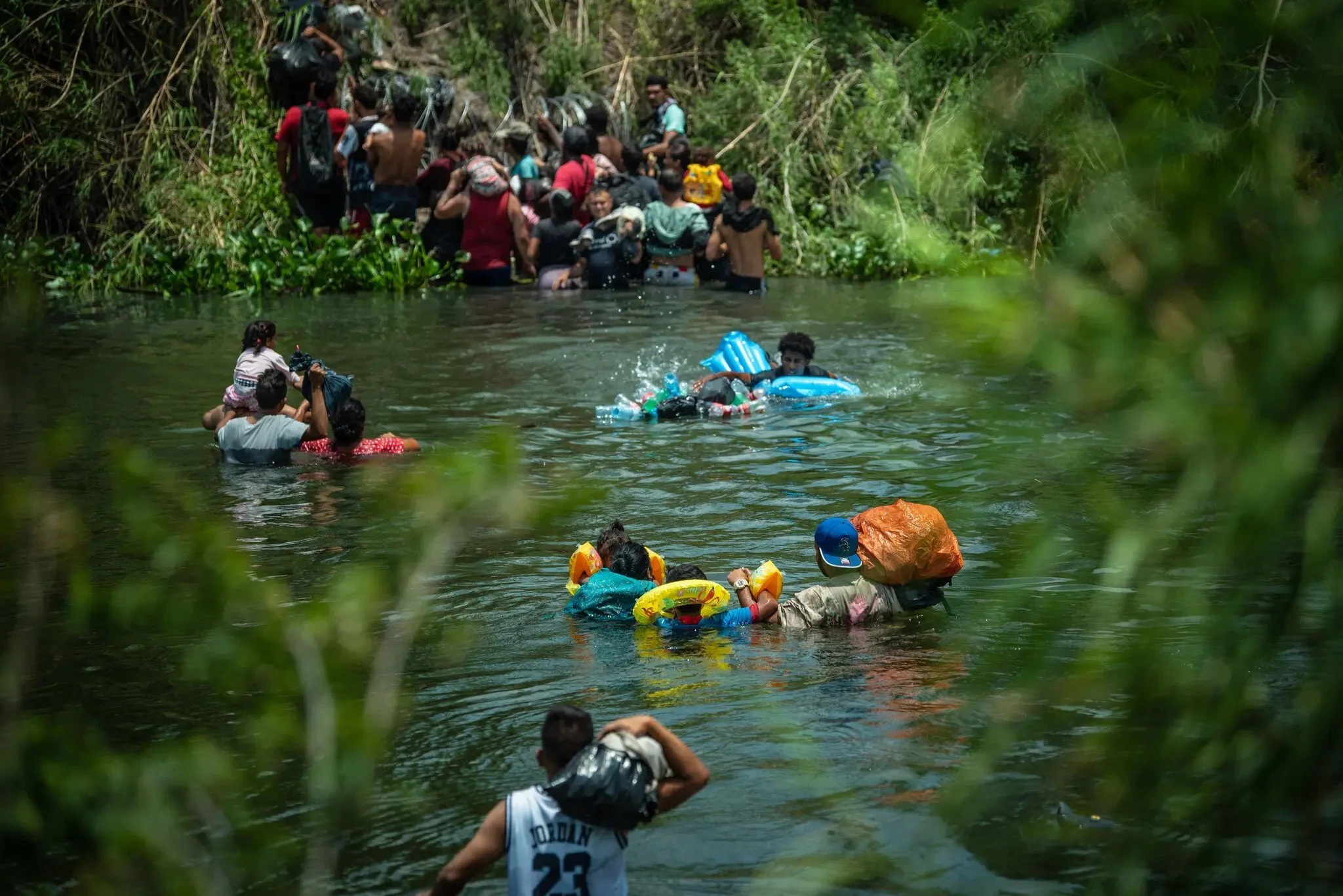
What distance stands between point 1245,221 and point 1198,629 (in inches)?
36.5

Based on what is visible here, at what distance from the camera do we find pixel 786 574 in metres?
9.41

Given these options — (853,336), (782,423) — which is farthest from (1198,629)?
(853,336)

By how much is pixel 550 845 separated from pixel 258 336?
835 centimetres

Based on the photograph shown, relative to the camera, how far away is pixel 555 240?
21.3m

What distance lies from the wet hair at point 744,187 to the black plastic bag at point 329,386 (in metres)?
8.43

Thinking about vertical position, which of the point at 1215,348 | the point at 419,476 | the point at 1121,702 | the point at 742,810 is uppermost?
the point at 1215,348

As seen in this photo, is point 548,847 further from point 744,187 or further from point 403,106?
point 403,106

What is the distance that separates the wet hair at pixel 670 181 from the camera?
20953 millimetres

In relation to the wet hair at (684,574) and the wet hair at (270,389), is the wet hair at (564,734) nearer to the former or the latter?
the wet hair at (684,574)

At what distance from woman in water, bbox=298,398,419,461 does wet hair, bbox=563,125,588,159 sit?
9.43 meters

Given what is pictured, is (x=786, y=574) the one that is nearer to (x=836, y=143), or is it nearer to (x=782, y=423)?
(x=782, y=423)

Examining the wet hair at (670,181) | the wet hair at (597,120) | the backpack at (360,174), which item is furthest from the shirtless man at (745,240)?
the backpack at (360,174)

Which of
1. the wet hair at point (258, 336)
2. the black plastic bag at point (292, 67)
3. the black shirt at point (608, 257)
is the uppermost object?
the black plastic bag at point (292, 67)

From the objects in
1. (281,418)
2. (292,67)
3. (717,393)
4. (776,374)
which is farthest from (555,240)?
(281,418)
